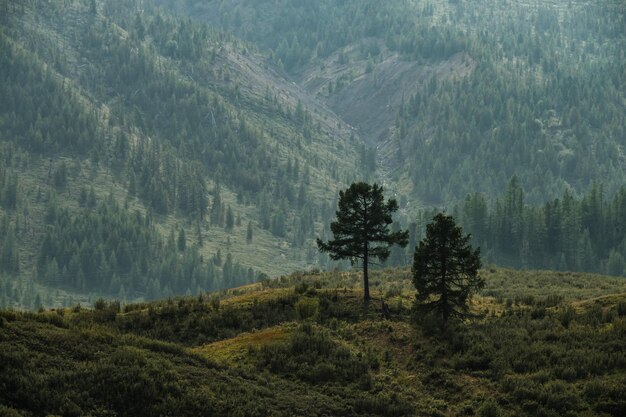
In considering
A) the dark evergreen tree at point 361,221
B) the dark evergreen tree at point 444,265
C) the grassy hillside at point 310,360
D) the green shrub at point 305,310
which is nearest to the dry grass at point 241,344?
the grassy hillside at point 310,360

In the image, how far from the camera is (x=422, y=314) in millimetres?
54906

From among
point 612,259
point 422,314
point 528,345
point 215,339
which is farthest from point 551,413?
point 612,259

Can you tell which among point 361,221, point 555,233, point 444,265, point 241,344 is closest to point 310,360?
point 241,344

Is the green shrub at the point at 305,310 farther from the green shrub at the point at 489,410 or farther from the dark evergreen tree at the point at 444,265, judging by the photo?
the green shrub at the point at 489,410

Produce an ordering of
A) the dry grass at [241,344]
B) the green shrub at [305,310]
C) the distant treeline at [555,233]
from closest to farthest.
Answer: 1. the dry grass at [241,344]
2. the green shrub at [305,310]
3. the distant treeline at [555,233]

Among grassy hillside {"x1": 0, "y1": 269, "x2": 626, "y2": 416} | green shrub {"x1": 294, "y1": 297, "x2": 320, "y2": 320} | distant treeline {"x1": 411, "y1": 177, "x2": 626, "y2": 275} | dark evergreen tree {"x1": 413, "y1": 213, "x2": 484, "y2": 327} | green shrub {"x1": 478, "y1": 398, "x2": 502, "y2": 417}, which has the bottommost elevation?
green shrub {"x1": 478, "y1": 398, "x2": 502, "y2": 417}

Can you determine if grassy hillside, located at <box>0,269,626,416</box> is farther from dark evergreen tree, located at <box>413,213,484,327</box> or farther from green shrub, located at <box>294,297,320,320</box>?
dark evergreen tree, located at <box>413,213,484,327</box>

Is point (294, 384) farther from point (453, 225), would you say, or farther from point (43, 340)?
point (453, 225)

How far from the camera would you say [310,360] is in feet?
143

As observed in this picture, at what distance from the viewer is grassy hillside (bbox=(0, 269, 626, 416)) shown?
3228 cm

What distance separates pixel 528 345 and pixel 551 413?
32.0 feet

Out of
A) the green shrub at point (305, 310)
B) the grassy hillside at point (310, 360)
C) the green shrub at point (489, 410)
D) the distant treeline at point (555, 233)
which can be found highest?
the distant treeline at point (555, 233)

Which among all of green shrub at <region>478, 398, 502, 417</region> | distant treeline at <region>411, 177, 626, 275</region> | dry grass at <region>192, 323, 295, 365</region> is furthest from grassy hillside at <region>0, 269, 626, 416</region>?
distant treeline at <region>411, 177, 626, 275</region>

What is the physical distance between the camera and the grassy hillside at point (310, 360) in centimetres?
3228
